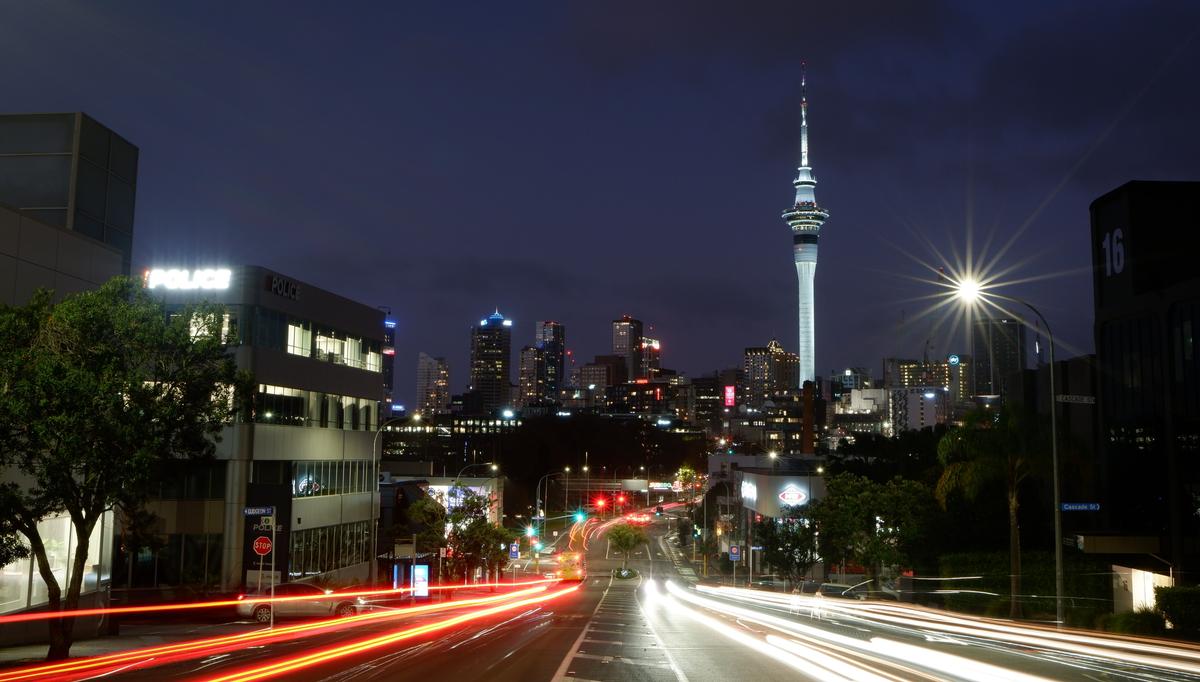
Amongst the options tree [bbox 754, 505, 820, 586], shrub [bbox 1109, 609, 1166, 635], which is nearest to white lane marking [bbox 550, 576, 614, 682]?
shrub [bbox 1109, 609, 1166, 635]

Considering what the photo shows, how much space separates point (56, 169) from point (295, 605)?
753 inches

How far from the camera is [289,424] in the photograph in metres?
52.6

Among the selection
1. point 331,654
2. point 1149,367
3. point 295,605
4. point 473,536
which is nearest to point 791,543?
point 473,536

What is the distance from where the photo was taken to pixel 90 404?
23875 mm

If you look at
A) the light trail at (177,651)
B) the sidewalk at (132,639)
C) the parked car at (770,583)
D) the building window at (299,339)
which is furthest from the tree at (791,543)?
the sidewalk at (132,639)

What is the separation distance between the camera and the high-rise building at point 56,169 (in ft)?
115

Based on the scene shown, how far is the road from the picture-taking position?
17.0 metres

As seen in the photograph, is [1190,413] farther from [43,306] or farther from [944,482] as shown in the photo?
[43,306]

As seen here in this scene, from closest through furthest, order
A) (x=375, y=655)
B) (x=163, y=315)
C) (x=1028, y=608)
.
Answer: (x=375, y=655)
(x=163, y=315)
(x=1028, y=608)

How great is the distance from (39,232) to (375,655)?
685 inches

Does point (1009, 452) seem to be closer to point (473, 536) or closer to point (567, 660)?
point (567, 660)

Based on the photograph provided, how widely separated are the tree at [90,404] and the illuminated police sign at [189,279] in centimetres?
2315

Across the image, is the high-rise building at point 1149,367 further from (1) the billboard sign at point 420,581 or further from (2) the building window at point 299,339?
(2) the building window at point 299,339

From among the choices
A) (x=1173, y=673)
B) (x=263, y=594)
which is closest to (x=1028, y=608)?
(x=1173, y=673)
